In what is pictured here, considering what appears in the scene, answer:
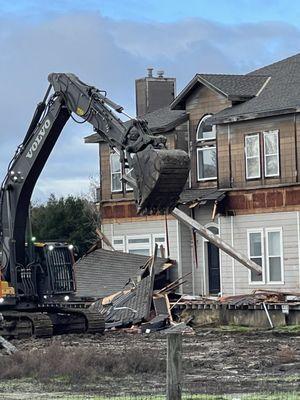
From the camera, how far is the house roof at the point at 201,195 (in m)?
44.9

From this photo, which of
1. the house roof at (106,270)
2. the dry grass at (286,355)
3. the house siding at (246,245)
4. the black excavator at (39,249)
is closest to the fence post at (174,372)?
the dry grass at (286,355)

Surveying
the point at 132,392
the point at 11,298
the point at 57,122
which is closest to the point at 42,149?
the point at 57,122

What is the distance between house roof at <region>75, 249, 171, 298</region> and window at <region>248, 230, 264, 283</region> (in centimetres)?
361

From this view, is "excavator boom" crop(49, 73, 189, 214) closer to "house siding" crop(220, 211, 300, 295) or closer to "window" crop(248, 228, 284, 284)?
"house siding" crop(220, 211, 300, 295)

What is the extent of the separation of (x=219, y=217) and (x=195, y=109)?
4674 millimetres

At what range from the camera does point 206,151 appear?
4684 centimetres

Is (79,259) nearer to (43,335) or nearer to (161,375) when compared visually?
(43,335)

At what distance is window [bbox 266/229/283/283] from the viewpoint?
43.2 meters

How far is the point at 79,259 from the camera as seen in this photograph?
51188mm

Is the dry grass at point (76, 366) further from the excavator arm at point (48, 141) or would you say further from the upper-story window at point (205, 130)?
the upper-story window at point (205, 130)

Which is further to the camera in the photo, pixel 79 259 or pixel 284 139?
pixel 79 259

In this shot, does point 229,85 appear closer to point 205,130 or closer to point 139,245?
point 205,130

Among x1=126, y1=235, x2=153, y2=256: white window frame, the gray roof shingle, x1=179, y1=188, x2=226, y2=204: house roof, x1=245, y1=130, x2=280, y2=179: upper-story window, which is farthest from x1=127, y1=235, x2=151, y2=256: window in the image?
the gray roof shingle

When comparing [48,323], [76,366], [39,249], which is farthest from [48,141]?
[76,366]
